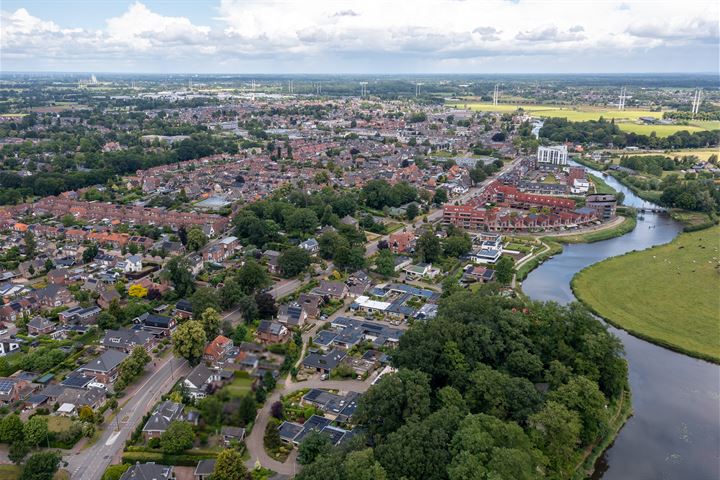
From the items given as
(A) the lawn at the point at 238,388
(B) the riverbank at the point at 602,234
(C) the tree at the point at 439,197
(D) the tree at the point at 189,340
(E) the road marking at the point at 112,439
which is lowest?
(E) the road marking at the point at 112,439

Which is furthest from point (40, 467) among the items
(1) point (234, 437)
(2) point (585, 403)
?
(2) point (585, 403)

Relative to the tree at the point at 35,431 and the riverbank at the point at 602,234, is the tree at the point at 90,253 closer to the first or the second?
the tree at the point at 35,431

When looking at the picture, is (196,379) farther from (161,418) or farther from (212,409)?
(212,409)

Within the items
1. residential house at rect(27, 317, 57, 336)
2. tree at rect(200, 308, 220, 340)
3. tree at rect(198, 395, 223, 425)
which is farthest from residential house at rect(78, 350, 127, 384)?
tree at rect(198, 395, 223, 425)

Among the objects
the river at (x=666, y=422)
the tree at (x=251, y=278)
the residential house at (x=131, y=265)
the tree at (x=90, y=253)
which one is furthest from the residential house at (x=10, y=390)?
the river at (x=666, y=422)

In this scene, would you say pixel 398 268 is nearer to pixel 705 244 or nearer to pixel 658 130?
pixel 705 244
